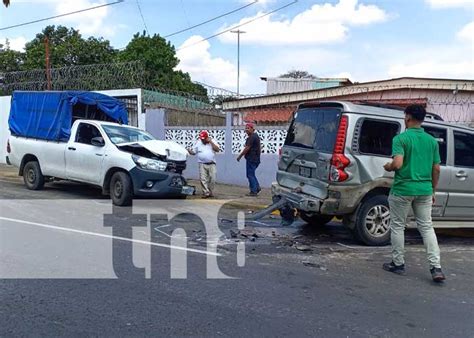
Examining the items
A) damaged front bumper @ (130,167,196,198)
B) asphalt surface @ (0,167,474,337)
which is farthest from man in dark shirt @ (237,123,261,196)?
asphalt surface @ (0,167,474,337)

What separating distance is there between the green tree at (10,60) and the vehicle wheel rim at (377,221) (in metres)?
33.2

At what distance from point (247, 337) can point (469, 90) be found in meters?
11.0

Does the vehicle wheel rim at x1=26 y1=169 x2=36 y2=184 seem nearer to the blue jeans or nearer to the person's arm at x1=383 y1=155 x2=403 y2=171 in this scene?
the blue jeans

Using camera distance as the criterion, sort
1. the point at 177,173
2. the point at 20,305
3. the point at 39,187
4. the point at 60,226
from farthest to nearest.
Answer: the point at 39,187 → the point at 177,173 → the point at 60,226 → the point at 20,305

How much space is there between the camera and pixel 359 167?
6691 millimetres

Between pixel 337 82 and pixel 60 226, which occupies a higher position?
pixel 337 82

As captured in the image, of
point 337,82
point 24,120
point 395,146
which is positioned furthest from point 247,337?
point 337,82

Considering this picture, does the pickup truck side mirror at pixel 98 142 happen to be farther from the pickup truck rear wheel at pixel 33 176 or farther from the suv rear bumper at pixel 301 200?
the suv rear bumper at pixel 301 200

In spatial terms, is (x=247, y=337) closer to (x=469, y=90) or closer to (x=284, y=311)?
(x=284, y=311)

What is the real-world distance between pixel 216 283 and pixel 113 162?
17.2ft

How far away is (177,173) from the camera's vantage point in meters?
9.95

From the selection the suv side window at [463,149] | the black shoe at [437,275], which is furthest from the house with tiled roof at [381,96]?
the black shoe at [437,275]

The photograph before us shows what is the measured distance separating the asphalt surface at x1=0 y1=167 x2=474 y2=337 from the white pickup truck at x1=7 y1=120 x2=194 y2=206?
1343mm

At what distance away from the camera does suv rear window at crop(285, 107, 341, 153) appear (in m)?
6.80
